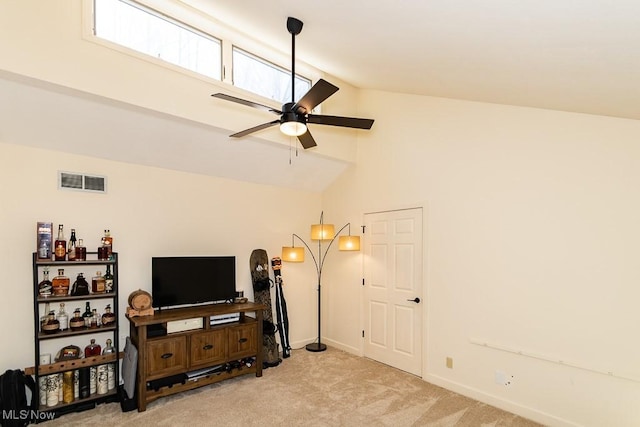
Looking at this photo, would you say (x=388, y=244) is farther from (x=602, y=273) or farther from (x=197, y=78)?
(x=197, y=78)

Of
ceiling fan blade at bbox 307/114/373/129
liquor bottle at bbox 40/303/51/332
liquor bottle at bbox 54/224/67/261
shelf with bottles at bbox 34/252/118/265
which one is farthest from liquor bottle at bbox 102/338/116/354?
ceiling fan blade at bbox 307/114/373/129

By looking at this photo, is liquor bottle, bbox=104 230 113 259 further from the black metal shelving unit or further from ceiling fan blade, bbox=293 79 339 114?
ceiling fan blade, bbox=293 79 339 114

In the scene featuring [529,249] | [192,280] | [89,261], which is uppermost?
[529,249]

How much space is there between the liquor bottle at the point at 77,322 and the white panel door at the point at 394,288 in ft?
10.9

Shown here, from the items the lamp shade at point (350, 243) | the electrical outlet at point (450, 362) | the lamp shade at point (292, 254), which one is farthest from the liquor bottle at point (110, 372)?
the electrical outlet at point (450, 362)

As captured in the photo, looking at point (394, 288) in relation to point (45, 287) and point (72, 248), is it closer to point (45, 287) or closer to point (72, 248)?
point (72, 248)

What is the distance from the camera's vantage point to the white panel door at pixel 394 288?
4309 millimetres

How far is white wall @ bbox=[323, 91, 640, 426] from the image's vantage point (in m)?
2.84

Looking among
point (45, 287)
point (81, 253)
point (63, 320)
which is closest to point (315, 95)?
point (81, 253)

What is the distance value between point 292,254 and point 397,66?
2.79 meters

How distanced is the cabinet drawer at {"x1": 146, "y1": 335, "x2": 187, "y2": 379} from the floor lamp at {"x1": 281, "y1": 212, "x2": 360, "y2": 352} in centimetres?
176

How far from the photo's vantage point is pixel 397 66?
10.3ft

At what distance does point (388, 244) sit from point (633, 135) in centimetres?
265

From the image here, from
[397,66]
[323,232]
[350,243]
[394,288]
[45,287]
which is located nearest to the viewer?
[397,66]
